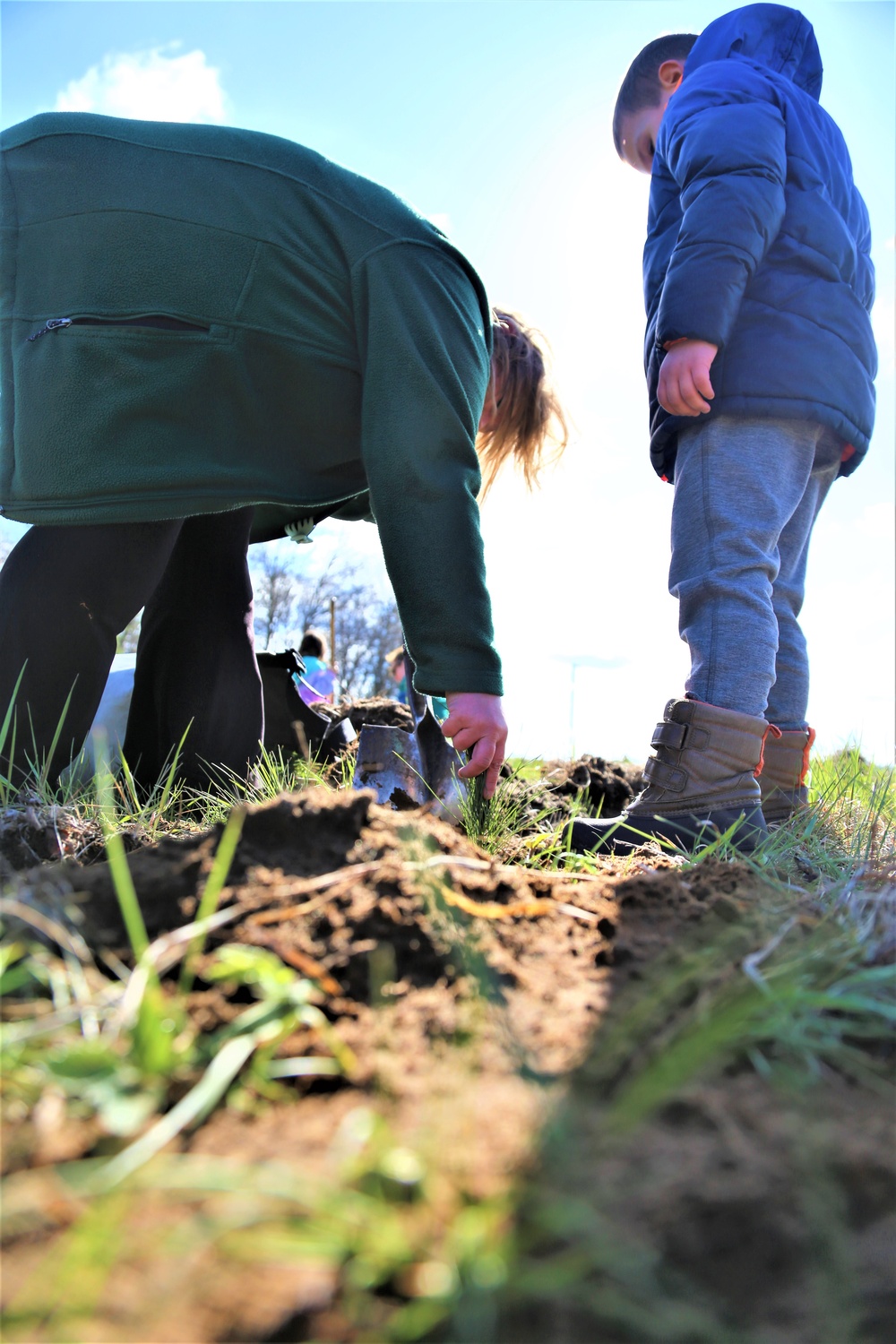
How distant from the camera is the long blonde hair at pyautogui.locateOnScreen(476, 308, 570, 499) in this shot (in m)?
2.88

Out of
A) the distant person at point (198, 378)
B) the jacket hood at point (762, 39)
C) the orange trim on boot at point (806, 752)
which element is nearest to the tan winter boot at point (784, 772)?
the orange trim on boot at point (806, 752)

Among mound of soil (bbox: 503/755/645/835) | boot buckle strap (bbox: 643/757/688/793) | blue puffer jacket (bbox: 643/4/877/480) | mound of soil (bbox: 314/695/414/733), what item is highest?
blue puffer jacket (bbox: 643/4/877/480)

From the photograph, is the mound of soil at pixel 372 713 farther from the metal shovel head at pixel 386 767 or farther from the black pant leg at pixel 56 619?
the black pant leg at pixel 56 619

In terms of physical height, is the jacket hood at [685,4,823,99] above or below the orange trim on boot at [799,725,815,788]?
above

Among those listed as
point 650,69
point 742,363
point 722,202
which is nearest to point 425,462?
point 742,363

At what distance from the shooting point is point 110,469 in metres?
1.77

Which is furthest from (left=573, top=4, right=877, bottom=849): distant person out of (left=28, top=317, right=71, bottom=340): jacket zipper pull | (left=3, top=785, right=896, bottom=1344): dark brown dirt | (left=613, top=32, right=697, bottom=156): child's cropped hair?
(left=28, top=317, right=71, bottom=340): jacket zipper pull

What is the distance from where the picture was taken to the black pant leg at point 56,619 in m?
1.83

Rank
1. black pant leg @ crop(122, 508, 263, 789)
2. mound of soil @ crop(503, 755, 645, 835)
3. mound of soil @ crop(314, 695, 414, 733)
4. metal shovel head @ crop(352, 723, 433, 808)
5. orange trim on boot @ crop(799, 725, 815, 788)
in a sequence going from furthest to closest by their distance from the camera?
mound of soil @ crop(314, 695, 414, 733) < mound of soil @ crop(503, 755, 645, 835) < orange trim on boot @ crop(799, 725, 815, 788) < black pant leg @ crop(122, 508, 263, 789) < metal shovel head @ crop(352, 723, 433, 808)

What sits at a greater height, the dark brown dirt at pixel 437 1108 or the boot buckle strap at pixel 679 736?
the boot buckle strap at pixel 679 736

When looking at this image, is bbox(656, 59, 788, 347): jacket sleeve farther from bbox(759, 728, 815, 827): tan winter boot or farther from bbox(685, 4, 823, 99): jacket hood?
bbox(759, 728, 815, 827): tan winter boot

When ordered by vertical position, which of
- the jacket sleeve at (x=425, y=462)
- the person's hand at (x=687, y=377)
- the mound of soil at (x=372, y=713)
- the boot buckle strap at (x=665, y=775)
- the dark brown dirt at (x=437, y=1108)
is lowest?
the mound of soil at (x=372, y=713)

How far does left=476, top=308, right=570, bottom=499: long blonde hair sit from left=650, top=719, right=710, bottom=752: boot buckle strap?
1.28m

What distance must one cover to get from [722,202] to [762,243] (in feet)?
0.49
